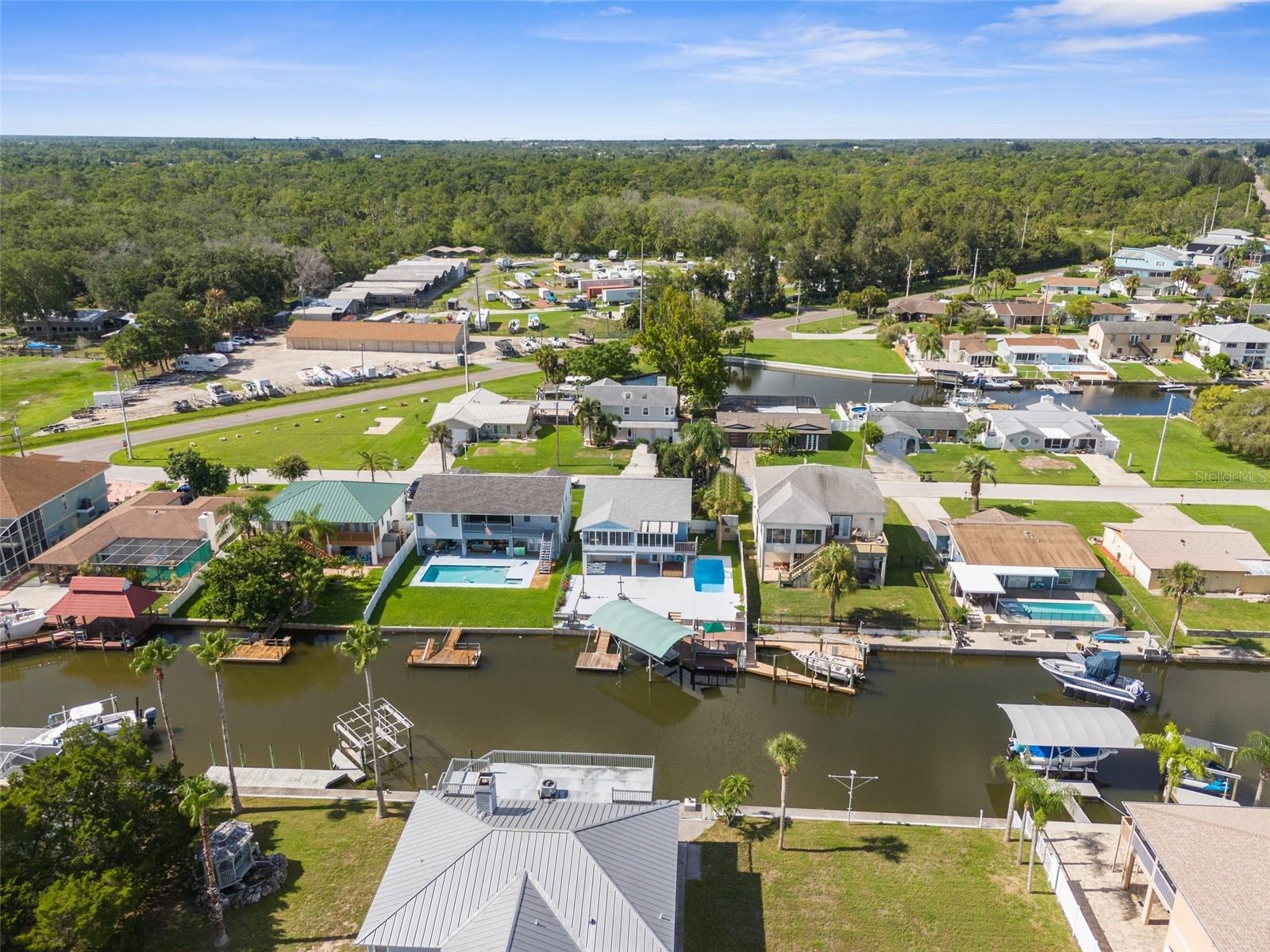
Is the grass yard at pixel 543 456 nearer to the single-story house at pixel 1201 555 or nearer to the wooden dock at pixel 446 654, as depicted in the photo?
the wooden dock at pixel 446 654

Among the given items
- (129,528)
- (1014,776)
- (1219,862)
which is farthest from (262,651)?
(1219,862)

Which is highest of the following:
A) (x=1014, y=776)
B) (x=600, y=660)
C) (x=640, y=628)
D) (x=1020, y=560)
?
(x=1014, y=776)

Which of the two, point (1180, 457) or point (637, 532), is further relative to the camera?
point (1180, 457)

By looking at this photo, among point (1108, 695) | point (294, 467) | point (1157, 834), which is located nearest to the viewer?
point (1157, 834)

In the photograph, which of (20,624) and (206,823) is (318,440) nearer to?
(20,624)

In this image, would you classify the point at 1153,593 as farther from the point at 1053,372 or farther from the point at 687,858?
the point at 1053,372

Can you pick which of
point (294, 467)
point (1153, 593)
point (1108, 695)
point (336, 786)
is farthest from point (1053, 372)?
point (336, 786)
